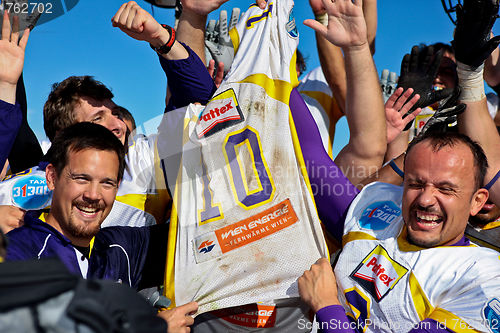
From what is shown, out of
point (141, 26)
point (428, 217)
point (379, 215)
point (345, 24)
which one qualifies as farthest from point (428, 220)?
point (141, 26)

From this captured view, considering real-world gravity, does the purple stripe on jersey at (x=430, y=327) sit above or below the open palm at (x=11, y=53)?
below

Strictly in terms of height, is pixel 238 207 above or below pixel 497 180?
above

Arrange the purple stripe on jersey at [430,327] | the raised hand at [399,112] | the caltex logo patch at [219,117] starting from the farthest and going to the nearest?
the raised hand at [399,112] → the caltex logo patch at [219,117] → the purple stripe on jersey at [430,327]

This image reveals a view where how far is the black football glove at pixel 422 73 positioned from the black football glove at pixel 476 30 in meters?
0.50

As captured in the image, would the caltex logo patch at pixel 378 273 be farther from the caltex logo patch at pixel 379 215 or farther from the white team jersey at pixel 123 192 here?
the white team jersey at pixel 123 192

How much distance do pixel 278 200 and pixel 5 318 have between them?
167 centimetres

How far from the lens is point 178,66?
2.60 metres

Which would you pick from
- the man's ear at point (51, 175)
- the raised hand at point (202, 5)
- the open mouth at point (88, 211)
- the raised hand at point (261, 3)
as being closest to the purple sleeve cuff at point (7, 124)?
the man's ear at point (51, 175)

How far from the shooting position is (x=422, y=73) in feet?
11.3

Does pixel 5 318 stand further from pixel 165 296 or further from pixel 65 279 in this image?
pixel 165 296

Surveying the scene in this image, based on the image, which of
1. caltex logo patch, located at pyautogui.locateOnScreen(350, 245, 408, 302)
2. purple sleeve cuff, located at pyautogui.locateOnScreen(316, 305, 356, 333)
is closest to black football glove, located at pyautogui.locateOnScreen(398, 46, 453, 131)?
caltex logo patch, located at pyautogui.locateOnScreen(350, 245, 408, 302)

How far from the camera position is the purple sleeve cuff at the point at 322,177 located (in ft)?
8.38

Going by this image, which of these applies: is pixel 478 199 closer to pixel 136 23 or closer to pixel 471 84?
pixel 471 84

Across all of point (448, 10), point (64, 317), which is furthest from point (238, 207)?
point (448, 10)
